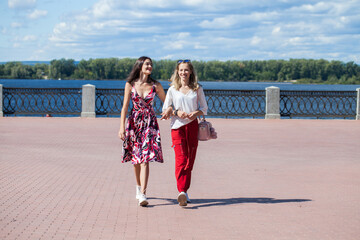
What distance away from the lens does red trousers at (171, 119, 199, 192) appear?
6254 millimetres

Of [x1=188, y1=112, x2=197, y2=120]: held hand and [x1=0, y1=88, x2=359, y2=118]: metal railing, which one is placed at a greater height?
[x1=188, y1=112, x2=197, y2=120]: held hand

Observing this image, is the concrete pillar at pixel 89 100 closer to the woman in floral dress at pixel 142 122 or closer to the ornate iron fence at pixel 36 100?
the ornate iron fence at pixel 36 100

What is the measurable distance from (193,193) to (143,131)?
50.0 inches

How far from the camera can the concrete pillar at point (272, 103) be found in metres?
21.3

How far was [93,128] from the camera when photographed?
16.5 m

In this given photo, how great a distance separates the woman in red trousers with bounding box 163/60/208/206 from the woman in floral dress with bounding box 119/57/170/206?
0.70 feet

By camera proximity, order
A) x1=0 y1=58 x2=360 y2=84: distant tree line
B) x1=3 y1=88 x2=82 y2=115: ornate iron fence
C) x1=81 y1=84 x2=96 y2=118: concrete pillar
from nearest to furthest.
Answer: x1=81 y1=84 x2=96 y2=118: concrete pillar
x1=3 y1=88 x2=82 y2=115: ornate iron fence
x1=0 y1=58 x2=360 y2=84: distant tree line

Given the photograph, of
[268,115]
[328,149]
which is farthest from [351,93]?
[328,149]

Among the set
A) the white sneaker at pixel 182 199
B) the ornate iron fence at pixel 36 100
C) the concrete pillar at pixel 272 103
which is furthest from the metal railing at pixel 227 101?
the white sneaker at pixel 182 199

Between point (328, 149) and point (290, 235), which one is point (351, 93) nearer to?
point (328, 149)

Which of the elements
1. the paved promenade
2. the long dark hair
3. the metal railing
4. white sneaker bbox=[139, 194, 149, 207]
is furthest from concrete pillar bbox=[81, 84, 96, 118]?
white sneaker bbox=[139, 194, 149, 207]

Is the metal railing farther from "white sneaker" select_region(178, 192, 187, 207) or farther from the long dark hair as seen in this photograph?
"white sneaker" select_region(178, 192, 187, 207)

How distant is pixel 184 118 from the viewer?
20.3 ft

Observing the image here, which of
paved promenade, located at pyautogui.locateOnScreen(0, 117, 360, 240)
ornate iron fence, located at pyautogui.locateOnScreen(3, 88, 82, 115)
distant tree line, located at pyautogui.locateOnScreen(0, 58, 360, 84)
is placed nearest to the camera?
paved promenade, located at pyautogui.locateOnScreen(0, 117, 360, 240)
